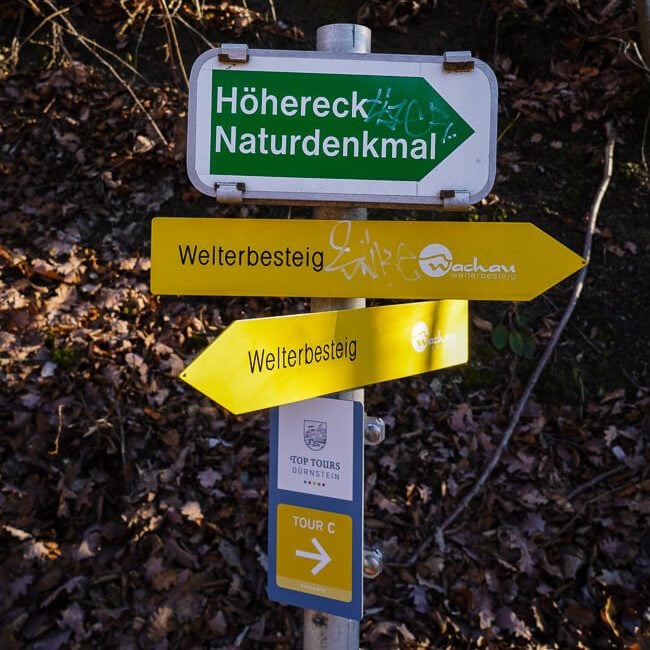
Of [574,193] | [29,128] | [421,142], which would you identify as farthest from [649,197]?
[29,128]

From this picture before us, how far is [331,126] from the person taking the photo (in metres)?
1.77

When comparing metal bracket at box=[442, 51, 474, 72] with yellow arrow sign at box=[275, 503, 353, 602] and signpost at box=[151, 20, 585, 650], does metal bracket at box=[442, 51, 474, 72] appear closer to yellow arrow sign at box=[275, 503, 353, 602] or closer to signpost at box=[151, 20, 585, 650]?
signpost at box=[151, 20, 585, 650]

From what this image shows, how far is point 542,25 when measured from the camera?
17.9ft

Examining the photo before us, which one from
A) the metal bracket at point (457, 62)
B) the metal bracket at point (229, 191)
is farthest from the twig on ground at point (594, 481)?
the metal bracket at point (229, 191)

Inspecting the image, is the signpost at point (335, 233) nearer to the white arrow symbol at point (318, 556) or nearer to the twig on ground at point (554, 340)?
the white arrow symbol at point (318, 556)

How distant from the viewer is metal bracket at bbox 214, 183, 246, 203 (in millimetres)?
1747

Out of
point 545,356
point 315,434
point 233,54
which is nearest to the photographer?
point 233,54

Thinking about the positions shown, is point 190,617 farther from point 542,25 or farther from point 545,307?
point 542,25

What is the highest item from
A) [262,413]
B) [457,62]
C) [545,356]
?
[457,62]

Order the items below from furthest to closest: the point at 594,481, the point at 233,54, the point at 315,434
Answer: the point at 594,481, the point at 315,434, the point at 233,54

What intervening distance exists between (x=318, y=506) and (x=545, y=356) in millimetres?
2728

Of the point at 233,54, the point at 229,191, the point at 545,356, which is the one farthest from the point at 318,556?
the point at 545,356

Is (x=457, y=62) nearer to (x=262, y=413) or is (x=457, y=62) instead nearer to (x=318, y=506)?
(x=318, y=506)

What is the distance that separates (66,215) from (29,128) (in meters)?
0.99
